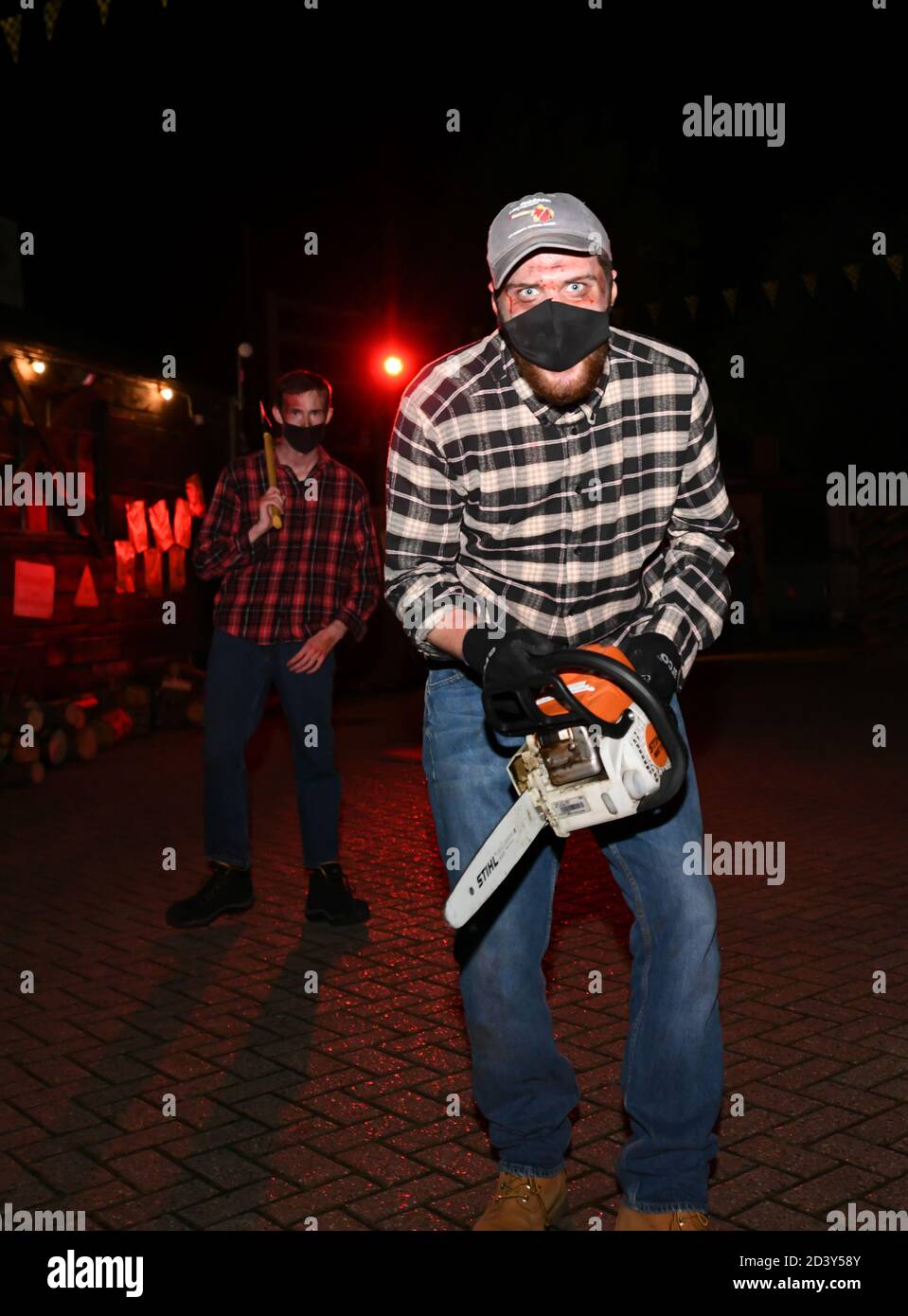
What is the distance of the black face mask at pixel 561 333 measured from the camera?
112 inches

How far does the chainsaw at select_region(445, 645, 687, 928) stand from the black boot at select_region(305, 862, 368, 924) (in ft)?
11.6

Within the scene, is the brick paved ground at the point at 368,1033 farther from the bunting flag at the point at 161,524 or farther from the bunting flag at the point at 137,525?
the bunting flag at the point at 161,524

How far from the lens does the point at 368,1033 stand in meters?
4.78

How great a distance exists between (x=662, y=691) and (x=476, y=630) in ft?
1.29

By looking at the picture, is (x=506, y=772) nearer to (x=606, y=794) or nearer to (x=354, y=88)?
(x=606, y=794)

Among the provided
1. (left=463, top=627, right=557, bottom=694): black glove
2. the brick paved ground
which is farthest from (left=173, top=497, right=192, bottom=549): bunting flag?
(left=463, top=627, right=557, bottom=694): black glove

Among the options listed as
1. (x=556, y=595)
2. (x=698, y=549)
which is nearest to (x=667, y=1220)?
(x=556, y=595)

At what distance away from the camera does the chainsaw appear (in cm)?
262

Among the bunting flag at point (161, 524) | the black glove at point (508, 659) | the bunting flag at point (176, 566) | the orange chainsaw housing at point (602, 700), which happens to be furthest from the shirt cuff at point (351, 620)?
the bunting flag at point (176, 566)

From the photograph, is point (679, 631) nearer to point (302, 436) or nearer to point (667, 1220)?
point (667, 1220)

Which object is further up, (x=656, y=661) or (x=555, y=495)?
(x=555, y=495)

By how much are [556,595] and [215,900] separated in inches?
145

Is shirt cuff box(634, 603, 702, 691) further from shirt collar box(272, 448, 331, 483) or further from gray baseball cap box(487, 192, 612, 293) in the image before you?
shirt collar box(272, 448, 331, 483)

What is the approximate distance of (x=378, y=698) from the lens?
17094mm
